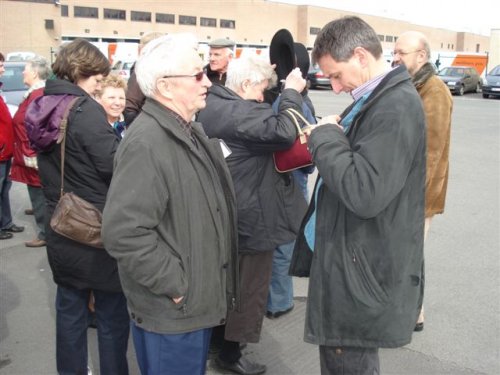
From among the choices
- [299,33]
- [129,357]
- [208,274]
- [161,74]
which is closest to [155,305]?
[208,274]

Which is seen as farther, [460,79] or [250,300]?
[460,79]

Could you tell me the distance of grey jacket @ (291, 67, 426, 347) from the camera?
175cm

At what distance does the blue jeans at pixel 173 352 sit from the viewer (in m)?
2.04

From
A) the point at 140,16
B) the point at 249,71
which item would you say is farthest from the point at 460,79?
the point at 140,16

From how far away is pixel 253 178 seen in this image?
291 cm

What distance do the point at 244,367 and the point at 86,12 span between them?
194 feet

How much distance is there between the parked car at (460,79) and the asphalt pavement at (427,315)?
20.5m

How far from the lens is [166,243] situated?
1949mm

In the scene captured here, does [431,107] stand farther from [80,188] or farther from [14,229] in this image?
[14,229]

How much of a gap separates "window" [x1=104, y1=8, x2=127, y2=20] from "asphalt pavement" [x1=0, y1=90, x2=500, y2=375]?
56.7 metres

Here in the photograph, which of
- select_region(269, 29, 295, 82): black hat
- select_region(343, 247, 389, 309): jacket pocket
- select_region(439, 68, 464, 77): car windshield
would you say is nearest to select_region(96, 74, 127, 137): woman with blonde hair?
select_region(269, 29, 295, 82): black hat

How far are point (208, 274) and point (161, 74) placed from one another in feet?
2.56

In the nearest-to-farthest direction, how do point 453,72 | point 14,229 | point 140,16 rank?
point 14,229, point 453,72, point 140,16

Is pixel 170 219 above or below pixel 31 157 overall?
above
